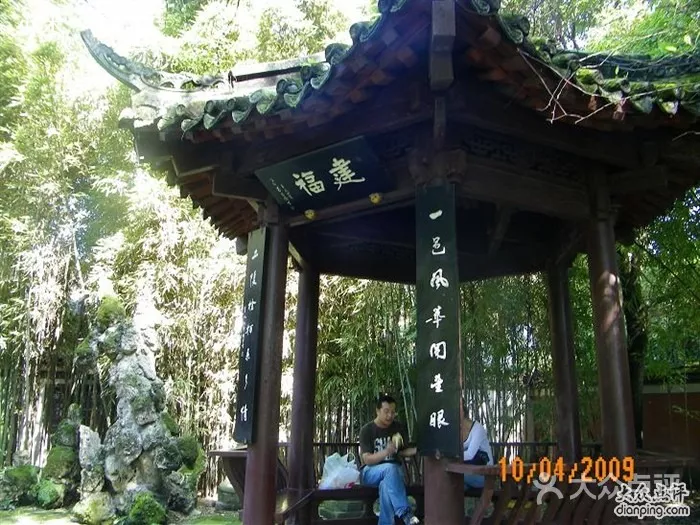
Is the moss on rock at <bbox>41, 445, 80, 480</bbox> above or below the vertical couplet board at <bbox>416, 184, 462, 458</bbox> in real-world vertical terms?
below

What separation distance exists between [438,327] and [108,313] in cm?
716

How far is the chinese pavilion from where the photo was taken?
108 inches

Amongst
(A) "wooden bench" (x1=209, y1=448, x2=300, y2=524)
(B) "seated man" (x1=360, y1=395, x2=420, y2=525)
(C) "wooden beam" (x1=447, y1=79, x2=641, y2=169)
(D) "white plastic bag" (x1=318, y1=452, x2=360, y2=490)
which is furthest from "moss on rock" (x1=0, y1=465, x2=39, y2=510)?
(C) "wooden beam" (x1=447, y1=79, x2=641, y2=169)

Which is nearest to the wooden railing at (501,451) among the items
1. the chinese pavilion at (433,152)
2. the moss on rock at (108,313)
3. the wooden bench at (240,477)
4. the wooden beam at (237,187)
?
the chinese pavilion at (433,152)

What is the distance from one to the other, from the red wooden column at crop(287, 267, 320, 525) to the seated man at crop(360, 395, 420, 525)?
651mm

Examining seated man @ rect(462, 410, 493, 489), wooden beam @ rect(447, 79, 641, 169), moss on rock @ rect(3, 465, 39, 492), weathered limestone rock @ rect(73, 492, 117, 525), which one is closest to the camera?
wooden beam @ rect(447, 79, 641, 169)

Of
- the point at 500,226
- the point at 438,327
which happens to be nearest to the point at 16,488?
the point at 500,226

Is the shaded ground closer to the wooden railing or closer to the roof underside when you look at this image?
the wooden railing

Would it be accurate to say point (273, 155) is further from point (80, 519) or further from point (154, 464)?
point (80, 519)

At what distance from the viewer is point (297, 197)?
12.3 feet

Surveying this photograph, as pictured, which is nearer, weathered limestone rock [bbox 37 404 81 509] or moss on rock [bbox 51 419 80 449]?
weathered limestone rock [bbox 37 404 81 509]

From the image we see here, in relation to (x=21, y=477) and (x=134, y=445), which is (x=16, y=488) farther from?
(x=134, y=445)

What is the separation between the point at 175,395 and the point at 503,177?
7.77 m
